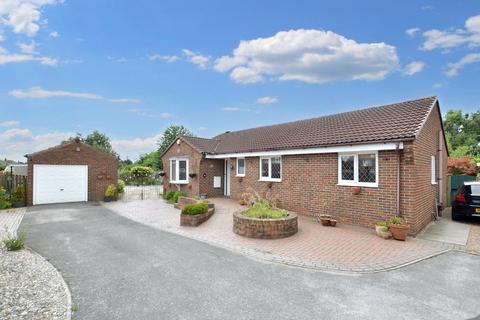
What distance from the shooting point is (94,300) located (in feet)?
14.4

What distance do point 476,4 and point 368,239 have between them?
10.4 metres

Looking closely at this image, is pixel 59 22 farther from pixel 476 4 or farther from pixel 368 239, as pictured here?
pixel 476 4

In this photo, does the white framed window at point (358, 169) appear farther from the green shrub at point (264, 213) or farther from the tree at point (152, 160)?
the tree at point (152, 160)

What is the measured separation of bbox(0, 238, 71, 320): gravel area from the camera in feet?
12.9

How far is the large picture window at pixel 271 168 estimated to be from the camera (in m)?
13.2

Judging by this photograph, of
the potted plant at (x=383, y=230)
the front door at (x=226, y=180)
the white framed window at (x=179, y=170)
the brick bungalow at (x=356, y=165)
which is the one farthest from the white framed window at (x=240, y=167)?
the potted plant at (x=383, y=230)

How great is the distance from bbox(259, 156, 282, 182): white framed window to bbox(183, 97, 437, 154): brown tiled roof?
0.69 m

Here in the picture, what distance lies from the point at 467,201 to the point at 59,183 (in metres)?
21.4

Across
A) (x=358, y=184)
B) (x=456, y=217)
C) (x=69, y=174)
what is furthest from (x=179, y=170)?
(x=456, y=217)

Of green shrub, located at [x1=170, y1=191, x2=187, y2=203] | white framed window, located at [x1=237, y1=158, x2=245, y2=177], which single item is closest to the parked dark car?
white framed window, located at [x1=237, y1=158, x2=245, y2=177]

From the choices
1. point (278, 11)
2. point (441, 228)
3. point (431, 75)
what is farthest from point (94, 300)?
point (431, 75)

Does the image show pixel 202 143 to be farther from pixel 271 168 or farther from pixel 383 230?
pixel 383 230

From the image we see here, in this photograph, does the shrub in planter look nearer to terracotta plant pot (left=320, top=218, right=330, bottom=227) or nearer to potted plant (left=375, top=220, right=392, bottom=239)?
terracotta plant pot (left=320, top=218, right=330, bottom=227)

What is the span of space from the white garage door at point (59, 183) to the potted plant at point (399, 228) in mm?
18102
